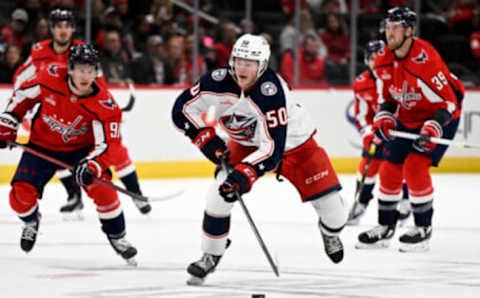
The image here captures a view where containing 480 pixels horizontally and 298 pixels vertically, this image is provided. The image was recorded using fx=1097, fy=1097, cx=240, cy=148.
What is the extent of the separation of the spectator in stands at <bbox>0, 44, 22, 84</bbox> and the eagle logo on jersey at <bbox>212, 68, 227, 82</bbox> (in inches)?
214

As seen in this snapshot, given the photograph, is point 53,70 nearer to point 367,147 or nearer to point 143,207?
point 143,207

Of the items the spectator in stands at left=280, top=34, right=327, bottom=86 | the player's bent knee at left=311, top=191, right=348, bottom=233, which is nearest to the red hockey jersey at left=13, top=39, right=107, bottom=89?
the player's bent knee at left=311, top=191, right=348, bottom=233

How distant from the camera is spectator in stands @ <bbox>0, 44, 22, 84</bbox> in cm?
1012

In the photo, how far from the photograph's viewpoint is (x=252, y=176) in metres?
4.82

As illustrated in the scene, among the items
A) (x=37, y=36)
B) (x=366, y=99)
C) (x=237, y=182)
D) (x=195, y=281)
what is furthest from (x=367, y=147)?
(x=37, y=36)

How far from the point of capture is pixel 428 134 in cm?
631

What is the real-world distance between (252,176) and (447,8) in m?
8.67

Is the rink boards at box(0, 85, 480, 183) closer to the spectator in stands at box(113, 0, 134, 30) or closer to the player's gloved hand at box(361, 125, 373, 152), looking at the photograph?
the spectator in stands at box(113, 0, 134, 30)

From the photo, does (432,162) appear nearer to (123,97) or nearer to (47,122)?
(47,122)

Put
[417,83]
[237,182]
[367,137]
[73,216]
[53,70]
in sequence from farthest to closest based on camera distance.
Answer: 1. [73,216]
2. [367,137]
3. [417,83]
4. [53,70]
5. [237,182]

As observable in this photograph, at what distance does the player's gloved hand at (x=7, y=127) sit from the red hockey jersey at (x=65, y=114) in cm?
5

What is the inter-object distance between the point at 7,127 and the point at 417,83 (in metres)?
2.36

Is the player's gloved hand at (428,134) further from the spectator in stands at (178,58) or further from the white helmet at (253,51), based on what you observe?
the spectator in stands at (178,58)

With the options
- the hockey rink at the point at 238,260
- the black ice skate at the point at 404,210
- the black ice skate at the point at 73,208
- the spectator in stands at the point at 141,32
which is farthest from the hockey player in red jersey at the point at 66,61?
the spectator in stands at the point at 141,32
